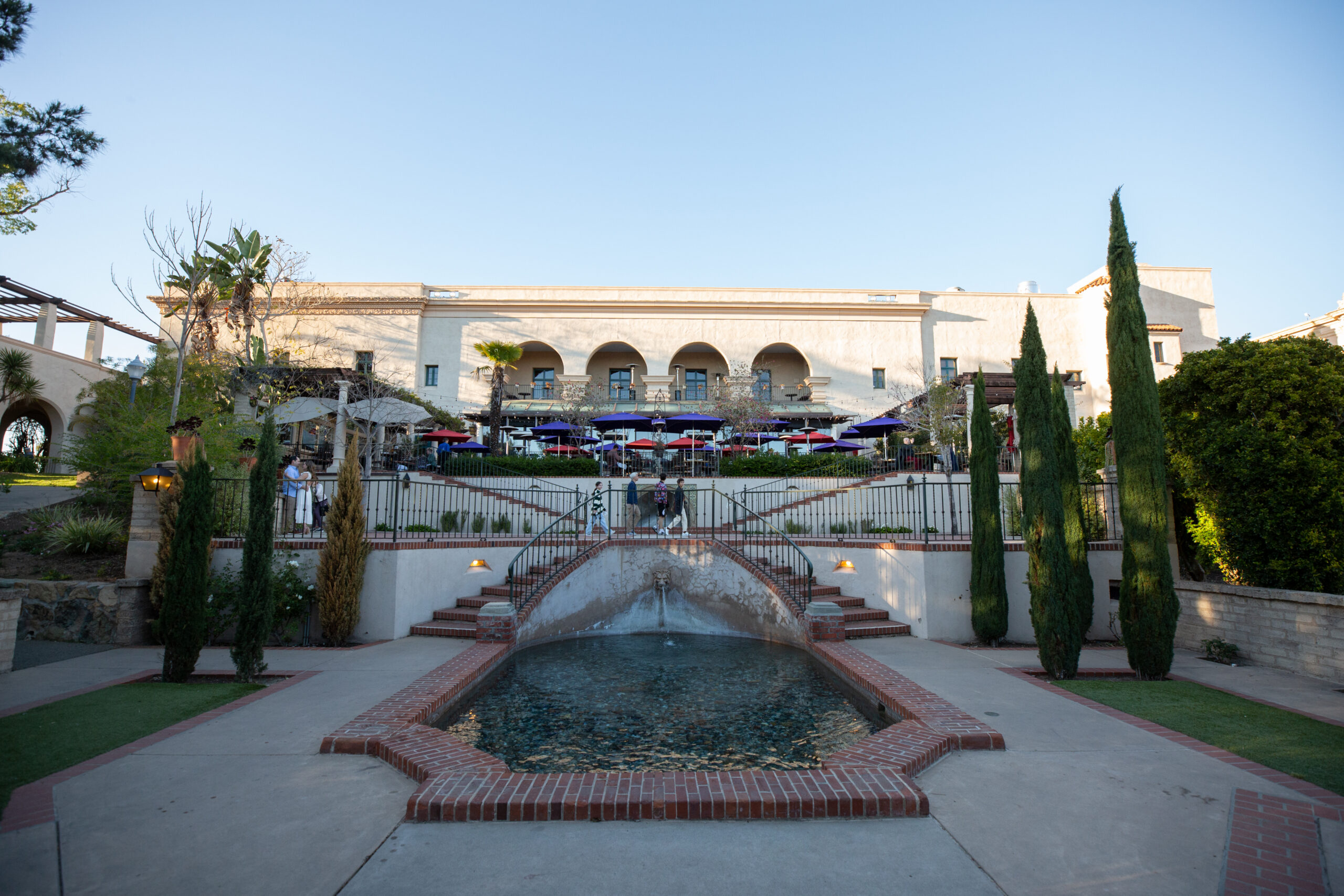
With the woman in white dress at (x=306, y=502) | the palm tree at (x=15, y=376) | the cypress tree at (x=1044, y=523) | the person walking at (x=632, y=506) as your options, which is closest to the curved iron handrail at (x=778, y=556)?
the person walking at (x=632, y=506)

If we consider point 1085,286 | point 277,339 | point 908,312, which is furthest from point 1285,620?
point 277,339

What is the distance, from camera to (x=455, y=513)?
49.9ft

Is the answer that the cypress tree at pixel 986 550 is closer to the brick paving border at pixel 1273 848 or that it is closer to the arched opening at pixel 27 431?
the brick paving border at pixel 1273 848

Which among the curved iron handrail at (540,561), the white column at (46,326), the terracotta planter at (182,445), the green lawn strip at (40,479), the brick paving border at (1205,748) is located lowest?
the brick paving border at (1205,748)

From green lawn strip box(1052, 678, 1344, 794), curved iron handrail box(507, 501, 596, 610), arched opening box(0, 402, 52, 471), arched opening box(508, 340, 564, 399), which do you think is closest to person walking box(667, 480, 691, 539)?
curved iron handrail box(507, 501, 596, 610)

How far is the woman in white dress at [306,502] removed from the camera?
13086 mm

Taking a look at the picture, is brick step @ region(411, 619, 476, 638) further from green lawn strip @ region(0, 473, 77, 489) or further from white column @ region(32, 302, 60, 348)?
white column @ region(32, 302, 60, 348)

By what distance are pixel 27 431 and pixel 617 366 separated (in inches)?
1138

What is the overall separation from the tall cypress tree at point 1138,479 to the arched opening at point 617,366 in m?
27.8

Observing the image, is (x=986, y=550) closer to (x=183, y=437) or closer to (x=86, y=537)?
(x=183, y=437)

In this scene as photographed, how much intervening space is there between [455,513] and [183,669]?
806cm

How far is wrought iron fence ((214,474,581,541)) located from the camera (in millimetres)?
10961

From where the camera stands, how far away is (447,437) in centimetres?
2262

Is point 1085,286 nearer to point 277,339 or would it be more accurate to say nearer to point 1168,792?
point 1168,792
